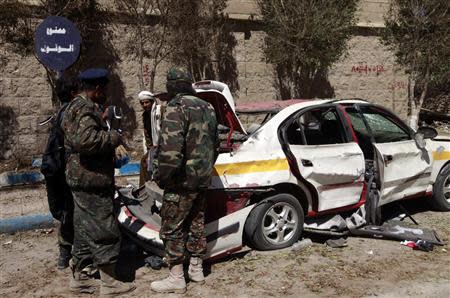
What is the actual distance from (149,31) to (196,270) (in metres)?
8.15

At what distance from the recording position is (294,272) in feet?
14.8

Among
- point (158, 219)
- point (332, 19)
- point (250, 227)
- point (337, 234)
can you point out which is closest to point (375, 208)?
point (337, 234)

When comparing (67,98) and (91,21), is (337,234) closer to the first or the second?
(67,98)

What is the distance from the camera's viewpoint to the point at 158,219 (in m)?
4.79

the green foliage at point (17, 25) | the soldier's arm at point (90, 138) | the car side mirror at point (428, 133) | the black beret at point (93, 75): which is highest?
the green foliage at point (17, 25)

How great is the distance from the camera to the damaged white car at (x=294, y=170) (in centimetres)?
460

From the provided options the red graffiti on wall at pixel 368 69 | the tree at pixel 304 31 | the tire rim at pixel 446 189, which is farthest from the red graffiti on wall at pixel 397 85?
the tire rim at pixel 446 189

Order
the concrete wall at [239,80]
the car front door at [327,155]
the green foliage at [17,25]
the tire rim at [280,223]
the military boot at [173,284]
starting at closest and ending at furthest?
the military boot at [173,284] → the tire rim at [280,223] → the car front door at [327,155] → the green foliage at [17,25] → the concrete wall at [239,80]

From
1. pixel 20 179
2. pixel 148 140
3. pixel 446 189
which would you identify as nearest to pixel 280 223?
pixel 148 140

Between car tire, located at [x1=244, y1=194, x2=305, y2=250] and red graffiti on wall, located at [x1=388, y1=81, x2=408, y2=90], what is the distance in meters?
12.4

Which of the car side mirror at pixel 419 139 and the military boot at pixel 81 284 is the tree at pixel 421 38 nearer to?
the car side mirror at pixel 419 139

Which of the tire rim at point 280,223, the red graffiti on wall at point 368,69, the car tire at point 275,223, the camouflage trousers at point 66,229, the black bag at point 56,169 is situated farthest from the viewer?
the red graffiti on wall at point 368,69

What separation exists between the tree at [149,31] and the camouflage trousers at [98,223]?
7700 millimetres

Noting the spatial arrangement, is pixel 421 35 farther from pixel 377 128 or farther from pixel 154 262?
pixel 154 262
